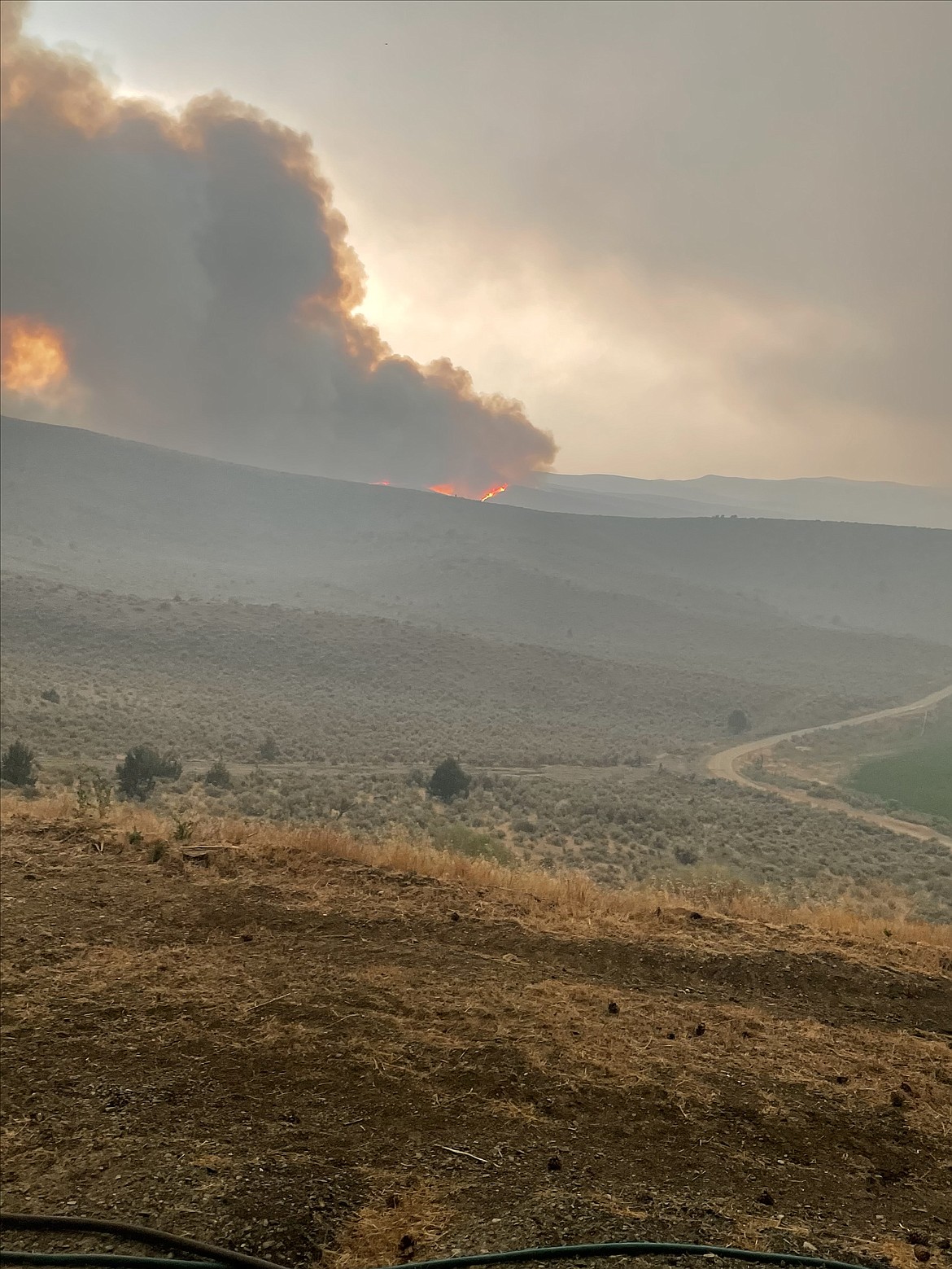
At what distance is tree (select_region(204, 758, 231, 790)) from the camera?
1034 inches

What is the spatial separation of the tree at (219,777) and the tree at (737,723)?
124ft

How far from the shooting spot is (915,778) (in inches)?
1663

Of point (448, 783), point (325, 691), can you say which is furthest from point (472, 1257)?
point (325, 691)

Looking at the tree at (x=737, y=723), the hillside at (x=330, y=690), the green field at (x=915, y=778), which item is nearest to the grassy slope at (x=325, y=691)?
the hillside at (x=330, y=690)

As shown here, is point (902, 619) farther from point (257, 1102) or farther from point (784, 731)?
point (257, 1102)

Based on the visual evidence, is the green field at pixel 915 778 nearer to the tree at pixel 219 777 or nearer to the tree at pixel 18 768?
the tree at pixel 219 777

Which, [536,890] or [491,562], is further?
[491,562]

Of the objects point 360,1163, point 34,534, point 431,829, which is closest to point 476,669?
point 431,829

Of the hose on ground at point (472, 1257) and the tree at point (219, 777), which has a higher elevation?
the hose on ground at point (472, 1257)

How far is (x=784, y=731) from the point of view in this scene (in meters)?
55.2

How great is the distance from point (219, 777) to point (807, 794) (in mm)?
27702

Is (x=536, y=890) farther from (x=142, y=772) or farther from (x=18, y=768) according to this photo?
(x=142, y=772)

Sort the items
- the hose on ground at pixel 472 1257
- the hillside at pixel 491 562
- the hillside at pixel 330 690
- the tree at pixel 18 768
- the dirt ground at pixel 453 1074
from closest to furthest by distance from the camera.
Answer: the hose on ground at pixel 472 1257 → the dirt ground at pixel 453 1074 → the tree at pixel 18 768 → the hillside at pixel 330 690 → the hillside at pixel 491 562

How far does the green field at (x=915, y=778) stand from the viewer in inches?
1464
